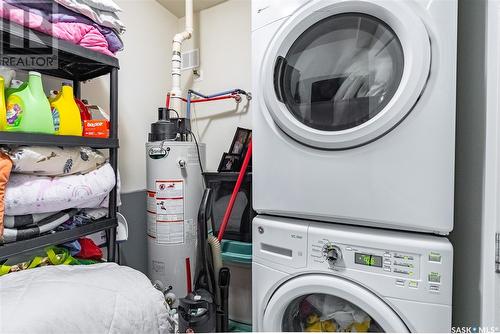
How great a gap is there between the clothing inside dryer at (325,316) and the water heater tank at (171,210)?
68cm

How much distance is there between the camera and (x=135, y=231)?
160 centimetres

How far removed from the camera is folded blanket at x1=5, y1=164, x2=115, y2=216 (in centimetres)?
80

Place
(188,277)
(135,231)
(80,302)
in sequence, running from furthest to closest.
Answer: (135,231) < (188,277) < (80,302)

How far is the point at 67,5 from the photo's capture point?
90 cm

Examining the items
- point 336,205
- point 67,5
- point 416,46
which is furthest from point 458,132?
point 67,5

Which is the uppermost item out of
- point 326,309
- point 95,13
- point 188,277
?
point 95,13

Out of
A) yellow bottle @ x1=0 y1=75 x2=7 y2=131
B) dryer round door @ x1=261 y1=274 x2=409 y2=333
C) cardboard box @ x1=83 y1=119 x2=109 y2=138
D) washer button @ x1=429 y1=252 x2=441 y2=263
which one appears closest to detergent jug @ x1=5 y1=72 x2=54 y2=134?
yellow bottle @ x1=0 y1=75 x2=7 y2=131

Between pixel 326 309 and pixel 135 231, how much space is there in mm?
1263

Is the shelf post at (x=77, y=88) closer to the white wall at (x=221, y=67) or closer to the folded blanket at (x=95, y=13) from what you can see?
the folded blanket at (x=95, y=13)

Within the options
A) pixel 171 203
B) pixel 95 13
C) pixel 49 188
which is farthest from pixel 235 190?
pixel 95 13

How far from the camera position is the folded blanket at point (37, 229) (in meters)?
0.78

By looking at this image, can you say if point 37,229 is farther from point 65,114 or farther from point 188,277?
point 188,277

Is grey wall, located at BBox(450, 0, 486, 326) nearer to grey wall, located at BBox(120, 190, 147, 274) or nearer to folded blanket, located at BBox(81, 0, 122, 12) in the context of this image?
folded blanket, located at BBox(81, 0, 122, 12)

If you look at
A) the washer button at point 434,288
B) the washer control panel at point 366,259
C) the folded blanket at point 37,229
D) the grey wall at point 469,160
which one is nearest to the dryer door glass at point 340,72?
the grey wall at point 469,160
